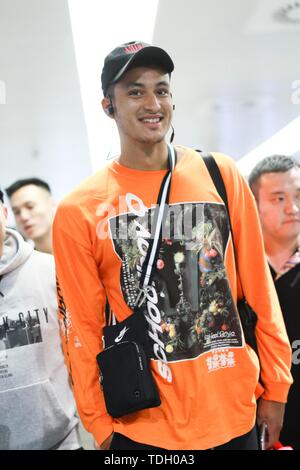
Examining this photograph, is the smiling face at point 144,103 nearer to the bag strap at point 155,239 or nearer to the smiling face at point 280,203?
the bag strap at point 155,239

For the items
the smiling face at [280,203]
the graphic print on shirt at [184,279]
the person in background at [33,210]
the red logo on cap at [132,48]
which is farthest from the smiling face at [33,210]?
the smiling face at [280,203]

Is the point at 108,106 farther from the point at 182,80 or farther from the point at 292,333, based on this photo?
the point at 292,333

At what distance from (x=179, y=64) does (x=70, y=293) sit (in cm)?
98

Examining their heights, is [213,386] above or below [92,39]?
below

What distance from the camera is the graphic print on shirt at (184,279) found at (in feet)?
4.75

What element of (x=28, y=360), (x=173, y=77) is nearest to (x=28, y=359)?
(x=28, y=360)

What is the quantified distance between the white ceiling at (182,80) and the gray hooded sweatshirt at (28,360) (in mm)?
388

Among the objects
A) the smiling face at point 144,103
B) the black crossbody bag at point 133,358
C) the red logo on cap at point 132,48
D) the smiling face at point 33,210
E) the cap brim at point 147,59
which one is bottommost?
the black crossbody bag at point 133,358

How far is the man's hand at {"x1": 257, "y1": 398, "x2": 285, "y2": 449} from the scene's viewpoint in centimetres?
153

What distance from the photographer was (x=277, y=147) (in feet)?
6.46

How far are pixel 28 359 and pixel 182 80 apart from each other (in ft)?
3.85
